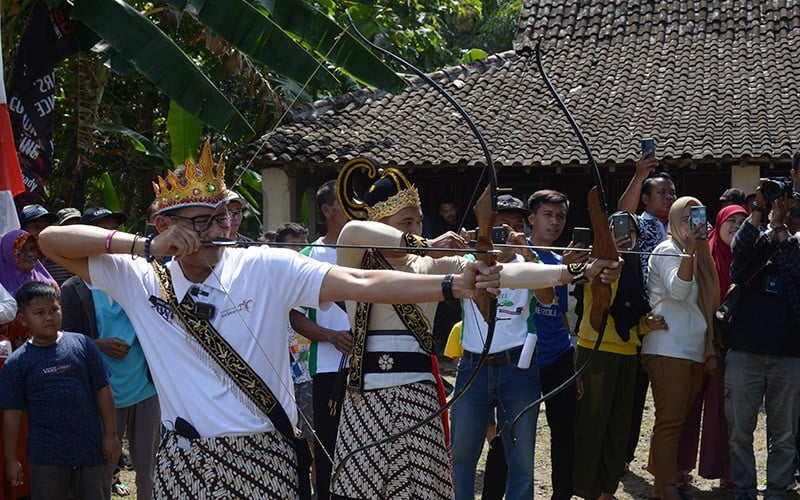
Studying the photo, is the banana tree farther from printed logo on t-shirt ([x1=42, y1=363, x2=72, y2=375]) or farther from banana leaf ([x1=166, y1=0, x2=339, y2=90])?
printed logo on t-shirt ([x1=42, y1=363, x2=72, y2=375])

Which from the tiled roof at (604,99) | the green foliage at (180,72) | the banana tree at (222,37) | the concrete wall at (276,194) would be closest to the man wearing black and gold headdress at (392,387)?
the green foliage at (180,72)

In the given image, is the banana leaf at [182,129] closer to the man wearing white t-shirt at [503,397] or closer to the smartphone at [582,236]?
the man wearing white t-shirt at [503,397]

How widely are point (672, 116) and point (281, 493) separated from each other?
477 inches

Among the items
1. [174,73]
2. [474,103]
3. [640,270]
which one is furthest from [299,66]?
[474,103]

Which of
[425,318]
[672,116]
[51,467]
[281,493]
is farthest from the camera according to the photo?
[672,116]

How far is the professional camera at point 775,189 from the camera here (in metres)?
5.09

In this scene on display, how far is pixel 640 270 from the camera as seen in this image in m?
5.83

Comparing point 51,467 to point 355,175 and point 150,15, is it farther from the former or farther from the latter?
point 150,15

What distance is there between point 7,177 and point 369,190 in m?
2.96

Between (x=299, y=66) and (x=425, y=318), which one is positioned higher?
(x=299, y=66)

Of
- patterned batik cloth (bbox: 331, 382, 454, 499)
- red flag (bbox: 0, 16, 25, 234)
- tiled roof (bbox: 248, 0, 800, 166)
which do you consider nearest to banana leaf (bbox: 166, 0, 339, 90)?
red flag (bbox: 0, 16, 25, 234)

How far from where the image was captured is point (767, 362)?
5.68 meters

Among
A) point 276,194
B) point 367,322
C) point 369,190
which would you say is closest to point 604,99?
point 276,194

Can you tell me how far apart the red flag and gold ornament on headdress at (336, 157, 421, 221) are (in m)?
2.57
